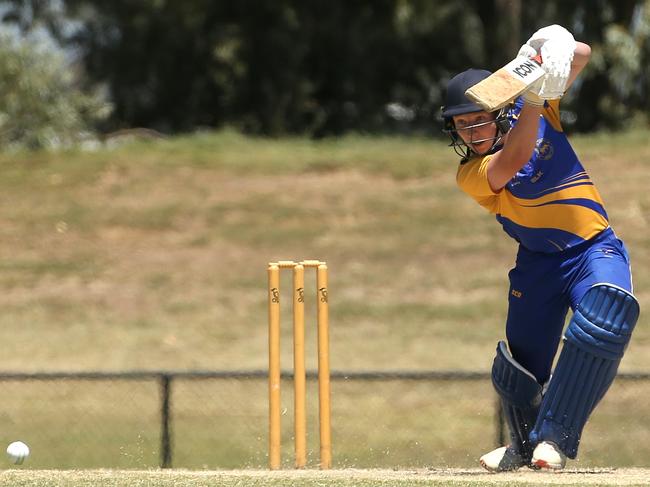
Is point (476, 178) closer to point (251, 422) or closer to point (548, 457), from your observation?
point (548, 457)

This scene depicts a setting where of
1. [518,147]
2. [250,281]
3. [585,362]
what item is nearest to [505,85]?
[518,147]

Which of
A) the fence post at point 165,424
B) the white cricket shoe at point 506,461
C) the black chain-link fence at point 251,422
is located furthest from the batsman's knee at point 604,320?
the fence post at point 165,424

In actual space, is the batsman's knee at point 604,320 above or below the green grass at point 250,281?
above

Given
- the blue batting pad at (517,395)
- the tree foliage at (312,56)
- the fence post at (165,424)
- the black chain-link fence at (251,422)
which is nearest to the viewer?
the blue batting pad at (517,395)

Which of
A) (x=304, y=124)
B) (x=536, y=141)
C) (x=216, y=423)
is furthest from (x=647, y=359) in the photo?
(x=304, y=124)

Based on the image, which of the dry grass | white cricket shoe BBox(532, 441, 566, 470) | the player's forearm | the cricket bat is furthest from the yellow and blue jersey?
the dry grass

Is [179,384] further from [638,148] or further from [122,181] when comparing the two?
[638,148]

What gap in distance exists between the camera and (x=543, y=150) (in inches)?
197

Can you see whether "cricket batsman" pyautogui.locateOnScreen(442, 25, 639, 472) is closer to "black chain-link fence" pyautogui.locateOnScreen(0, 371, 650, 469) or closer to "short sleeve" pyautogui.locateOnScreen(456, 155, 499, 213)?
"short sleeve" pyautogui.locateOnScreen(456, 155, 499, 213)

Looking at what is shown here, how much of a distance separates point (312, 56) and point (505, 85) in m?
19.1

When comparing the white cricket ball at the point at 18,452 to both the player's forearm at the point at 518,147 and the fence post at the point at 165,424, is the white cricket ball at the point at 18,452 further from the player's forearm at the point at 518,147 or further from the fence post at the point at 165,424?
the player's forearm at the point at 518,147

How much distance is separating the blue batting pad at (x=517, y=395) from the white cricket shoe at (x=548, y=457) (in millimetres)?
378

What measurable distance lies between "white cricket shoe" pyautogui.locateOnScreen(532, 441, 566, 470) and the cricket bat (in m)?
1.36

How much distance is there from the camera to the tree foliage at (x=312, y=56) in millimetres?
21797
